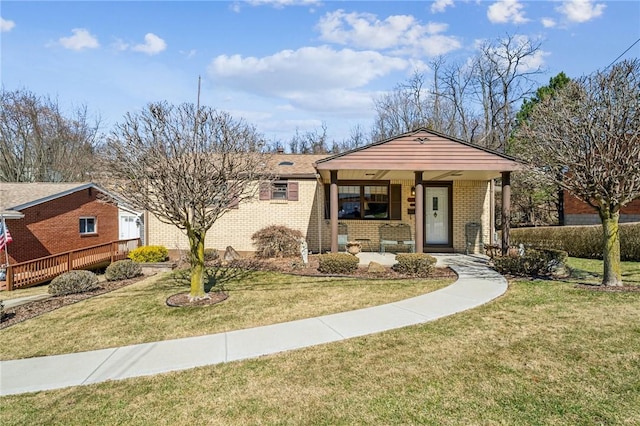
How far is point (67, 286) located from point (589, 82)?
14.2 m

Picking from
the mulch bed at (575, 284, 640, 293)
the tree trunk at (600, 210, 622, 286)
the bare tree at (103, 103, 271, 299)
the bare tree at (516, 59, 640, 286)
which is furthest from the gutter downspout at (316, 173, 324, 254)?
the tree trunk at (600, 210, 622, 286)

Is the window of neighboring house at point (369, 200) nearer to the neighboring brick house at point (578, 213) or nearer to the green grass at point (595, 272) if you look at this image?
the green grass at point (595, 272)

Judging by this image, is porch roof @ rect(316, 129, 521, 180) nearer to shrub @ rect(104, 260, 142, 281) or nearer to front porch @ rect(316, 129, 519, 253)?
front porch @ rect(316, 129, 519, 253)

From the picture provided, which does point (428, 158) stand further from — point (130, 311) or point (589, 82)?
point (130, 311)

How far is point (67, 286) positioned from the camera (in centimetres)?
916

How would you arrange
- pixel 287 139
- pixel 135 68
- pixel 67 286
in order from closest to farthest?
→ pixel 67 286 < pixel 135 68 < pixel 287 139

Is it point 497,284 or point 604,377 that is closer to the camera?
point 604,377

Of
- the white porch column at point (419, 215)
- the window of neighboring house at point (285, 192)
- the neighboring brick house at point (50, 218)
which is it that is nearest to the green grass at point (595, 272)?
the white porch column at point (419, 215)

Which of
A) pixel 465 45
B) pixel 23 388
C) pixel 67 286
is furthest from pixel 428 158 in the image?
pixel 465 45

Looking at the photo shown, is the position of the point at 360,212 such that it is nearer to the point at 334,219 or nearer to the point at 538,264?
the point at 334,219

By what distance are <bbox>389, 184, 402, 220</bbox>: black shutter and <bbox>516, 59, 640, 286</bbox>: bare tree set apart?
640cm

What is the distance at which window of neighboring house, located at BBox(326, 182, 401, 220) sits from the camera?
13969 millimetres

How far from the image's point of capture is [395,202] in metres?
14.0

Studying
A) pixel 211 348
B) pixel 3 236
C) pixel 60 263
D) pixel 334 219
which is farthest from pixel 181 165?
pixel 3 236
